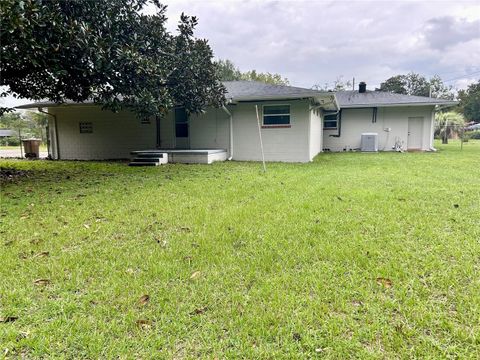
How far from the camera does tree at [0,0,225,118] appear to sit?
20.3 ft

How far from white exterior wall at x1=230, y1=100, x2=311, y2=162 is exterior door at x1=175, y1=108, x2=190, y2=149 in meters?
2.22

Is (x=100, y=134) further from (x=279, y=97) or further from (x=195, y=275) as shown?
(x=195, y=275)

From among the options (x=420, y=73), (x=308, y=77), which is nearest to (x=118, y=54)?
(x=308, y=77)

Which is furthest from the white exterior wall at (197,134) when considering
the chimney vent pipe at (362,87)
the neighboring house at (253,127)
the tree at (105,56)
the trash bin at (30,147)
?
the chimney vent pipe at (362,87)

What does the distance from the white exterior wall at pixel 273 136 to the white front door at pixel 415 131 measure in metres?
8.62

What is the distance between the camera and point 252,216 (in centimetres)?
440

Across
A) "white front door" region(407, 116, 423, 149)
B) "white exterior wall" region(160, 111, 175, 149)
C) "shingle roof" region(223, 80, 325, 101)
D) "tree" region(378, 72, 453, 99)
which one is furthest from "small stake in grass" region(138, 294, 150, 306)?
"tree" region(378, 72, 453, 99)

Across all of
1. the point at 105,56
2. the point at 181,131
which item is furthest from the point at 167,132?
the point at 105,56

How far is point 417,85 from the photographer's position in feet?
149

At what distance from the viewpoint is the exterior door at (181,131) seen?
13.7 m

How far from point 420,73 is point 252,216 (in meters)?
51.1

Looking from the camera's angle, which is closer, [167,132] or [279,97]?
[279,97]

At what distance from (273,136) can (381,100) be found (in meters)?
8.69

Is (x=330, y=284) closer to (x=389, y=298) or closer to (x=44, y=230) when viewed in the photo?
(x=389, y=298)
